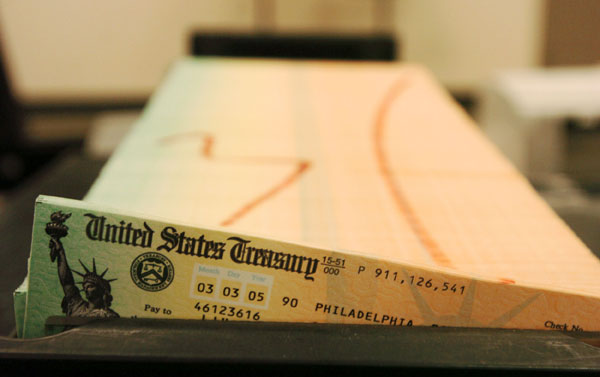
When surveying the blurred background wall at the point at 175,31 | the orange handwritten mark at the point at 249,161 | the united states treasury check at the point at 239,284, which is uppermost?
the blurred background wall at the point at 175,31

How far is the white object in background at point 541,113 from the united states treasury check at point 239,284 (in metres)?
1.45

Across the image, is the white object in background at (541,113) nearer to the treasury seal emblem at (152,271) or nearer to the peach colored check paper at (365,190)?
the peach colored check paper at (365,190)

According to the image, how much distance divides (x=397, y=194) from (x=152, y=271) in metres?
0.32

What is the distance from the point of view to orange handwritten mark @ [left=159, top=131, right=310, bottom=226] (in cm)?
55

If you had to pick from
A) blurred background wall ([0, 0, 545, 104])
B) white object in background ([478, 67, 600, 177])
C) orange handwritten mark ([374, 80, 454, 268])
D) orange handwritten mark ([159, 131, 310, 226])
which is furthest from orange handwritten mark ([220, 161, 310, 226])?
blurred background wall ([0, 0, 545, 104])

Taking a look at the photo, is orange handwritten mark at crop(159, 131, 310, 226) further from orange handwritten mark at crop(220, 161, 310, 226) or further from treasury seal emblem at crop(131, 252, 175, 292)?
treasury seal emblem at crop(131, 252, 175, 292)

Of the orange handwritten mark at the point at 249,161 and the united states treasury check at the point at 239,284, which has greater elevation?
the orange handwritten mark at the point at 249,161

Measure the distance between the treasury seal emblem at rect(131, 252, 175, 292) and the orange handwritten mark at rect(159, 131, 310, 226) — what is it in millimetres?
120

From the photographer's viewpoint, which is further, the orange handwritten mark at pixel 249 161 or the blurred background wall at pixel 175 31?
the blurred background wall at pixel 175 31

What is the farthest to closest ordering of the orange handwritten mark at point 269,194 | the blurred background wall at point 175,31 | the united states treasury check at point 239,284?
the blurred background wall at point 175,31
the orange handwritten mark at point 269,194
the united states treasury check at point 239,284

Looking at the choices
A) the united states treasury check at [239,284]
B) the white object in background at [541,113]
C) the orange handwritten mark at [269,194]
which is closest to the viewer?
the united states treasury check at [239,284]

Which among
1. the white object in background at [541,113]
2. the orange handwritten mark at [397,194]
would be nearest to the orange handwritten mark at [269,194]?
the orange handwritten mark at [397,194]

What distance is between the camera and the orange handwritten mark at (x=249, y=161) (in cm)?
55

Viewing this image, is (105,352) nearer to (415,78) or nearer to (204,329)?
(204,329)
